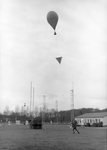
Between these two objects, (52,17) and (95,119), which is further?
(95,119)

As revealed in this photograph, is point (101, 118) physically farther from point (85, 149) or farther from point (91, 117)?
point (85, 149)

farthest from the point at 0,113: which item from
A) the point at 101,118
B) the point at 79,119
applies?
the point at 101,118

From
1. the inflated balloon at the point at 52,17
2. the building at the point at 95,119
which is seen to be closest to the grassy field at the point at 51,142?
the inflated balloon at the point at 52,17

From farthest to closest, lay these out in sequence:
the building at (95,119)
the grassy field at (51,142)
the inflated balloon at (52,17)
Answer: the building at (95,119) → the inflated balloon at (52,17) → the grassy field at (51,142)

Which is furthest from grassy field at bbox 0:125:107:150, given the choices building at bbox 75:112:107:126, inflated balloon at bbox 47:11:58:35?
building at bbox 75:112:107:126

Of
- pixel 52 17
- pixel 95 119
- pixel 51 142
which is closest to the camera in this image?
pixel 51 142

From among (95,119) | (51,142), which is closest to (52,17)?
(51,142)

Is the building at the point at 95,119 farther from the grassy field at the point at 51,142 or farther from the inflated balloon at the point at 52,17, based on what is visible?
the inflated balloon at the point at 52,17

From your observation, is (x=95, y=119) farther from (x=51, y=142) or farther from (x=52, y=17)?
(x=52, y=17)

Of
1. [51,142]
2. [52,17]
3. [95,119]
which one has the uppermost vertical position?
[52,17]

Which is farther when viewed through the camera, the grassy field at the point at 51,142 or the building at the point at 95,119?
the building at the point at 95,119

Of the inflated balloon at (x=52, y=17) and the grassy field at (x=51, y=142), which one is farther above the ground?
the inflated balloon at (x=52, y=17)
